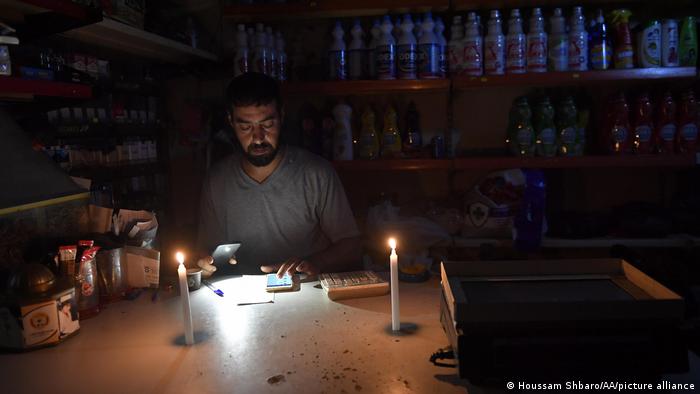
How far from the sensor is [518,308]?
0.87m

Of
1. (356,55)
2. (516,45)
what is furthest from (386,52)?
(516,45)

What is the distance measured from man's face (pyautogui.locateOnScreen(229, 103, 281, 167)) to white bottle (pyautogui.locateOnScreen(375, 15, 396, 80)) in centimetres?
69

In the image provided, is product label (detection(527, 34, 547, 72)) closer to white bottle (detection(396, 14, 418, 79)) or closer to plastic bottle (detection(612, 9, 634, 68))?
plastic bottle (detection(612, 9, 634, 68))

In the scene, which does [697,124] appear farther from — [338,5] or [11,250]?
[11,250]

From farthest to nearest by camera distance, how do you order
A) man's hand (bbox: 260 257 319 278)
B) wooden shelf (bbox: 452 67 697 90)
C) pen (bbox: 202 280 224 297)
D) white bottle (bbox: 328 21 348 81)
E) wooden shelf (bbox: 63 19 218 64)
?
white bottle (bbox: 328 21 348 81) → wooden shelf (bbox: 452 67 697 90) → wooden shelf (bbox: 63 19 218 64) → man's hand (bbox: 260 257 319 278) → pen (bbox: 202 280 224 297)

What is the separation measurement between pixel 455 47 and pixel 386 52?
35 cm

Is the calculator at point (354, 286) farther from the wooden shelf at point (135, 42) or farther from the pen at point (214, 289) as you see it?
the wooden shelf at point (135, 42)

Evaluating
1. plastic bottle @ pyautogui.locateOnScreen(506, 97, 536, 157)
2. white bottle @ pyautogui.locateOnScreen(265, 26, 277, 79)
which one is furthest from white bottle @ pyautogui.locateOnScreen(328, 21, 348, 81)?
plastic bottle @ pyautogui.locateOnScreen(506, 97, 536, 157)

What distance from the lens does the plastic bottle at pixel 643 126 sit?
2514 mm

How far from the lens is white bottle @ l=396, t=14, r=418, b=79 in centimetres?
249

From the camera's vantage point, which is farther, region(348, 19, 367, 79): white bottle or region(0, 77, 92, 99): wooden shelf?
region(348, 19, 367, 79): white bottle

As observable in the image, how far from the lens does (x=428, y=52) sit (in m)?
2.48

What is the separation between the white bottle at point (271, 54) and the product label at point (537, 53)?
4.21 feet

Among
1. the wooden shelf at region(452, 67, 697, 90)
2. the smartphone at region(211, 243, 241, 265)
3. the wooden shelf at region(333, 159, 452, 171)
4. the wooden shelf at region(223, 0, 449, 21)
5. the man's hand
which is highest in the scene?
the wooden shelf at region(223, 0, 449, 21)
